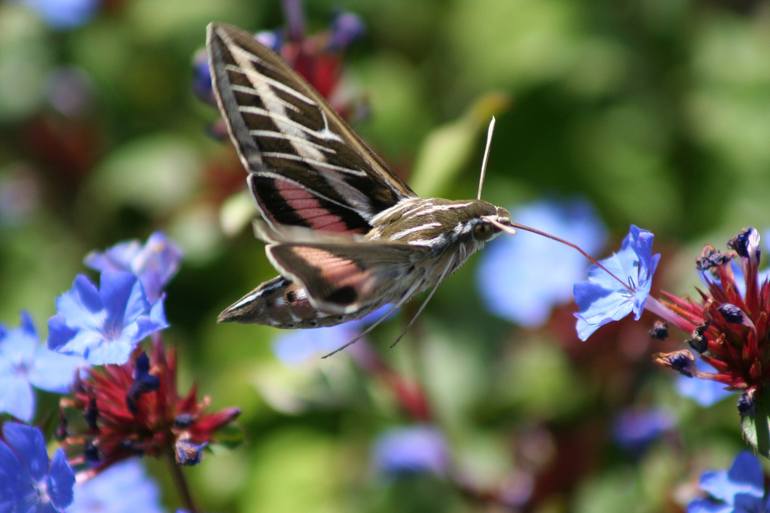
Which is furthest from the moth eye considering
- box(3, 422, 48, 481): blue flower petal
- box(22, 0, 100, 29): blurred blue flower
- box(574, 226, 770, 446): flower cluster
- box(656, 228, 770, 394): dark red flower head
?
box(22, 0, 100, 29): blurred blue flower

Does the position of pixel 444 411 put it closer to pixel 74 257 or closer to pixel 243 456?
pixel 243 456

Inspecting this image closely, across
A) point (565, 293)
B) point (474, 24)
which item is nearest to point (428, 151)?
point (565, 293)

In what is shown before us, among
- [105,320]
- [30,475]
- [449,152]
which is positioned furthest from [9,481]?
[449,152]

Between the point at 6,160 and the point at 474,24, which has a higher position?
the point at 474,24

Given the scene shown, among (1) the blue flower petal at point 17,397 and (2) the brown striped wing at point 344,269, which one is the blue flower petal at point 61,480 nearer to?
(1) the blue flower petal at point 17,397

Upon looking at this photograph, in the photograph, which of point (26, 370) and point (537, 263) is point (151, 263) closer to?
point (26, 370)

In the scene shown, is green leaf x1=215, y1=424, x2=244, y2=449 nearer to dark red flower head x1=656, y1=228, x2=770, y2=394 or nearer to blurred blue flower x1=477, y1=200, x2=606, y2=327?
dark red flower head x1=656, y1=228, x2=770, y2=394
